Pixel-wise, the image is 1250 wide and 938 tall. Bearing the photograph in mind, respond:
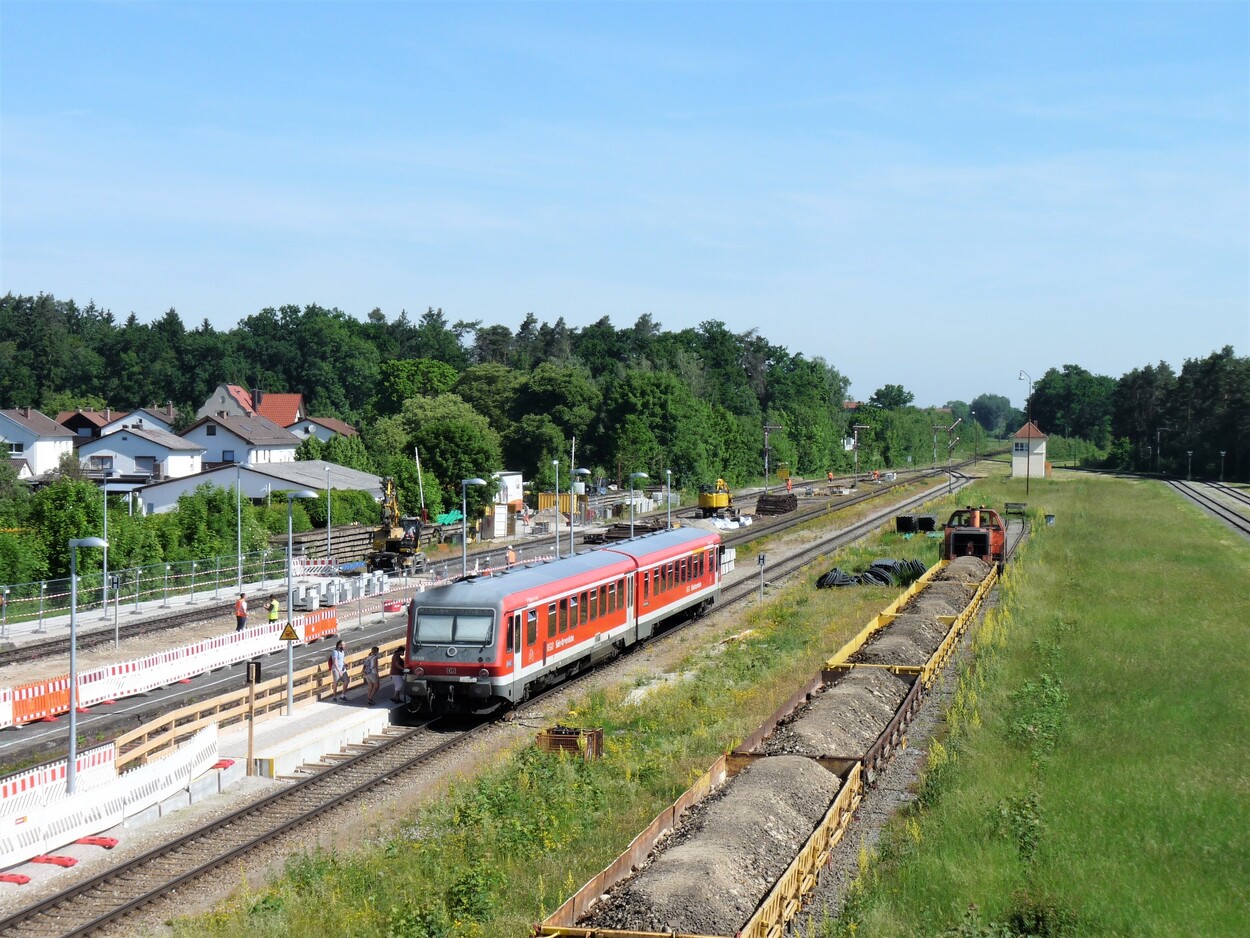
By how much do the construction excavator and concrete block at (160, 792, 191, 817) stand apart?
35.6m

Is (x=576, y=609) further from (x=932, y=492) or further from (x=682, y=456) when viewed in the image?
(x=932, y=492)

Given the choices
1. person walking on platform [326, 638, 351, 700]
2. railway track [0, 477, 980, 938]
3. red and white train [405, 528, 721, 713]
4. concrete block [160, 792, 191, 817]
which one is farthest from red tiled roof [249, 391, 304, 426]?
concrete block [160, 792, 191, 817]

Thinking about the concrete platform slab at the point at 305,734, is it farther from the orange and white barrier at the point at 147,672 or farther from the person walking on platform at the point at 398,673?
the orange and white barrier at the point at 147,672

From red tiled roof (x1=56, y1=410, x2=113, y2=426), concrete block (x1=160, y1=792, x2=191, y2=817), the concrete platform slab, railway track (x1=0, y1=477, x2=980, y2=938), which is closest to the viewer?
railway track (x1=0, y1=477, x2=980, y2=938)

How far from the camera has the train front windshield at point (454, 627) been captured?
26.7 meters

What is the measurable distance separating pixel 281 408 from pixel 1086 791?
13545 centimetres

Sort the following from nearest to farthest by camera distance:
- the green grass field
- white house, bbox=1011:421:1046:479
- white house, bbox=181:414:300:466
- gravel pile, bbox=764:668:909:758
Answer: the green grass field < gravel pile, bbox=764:668:909:758 < white house, bbox=181:414:300:466 < white house, bbox=1011:421:1046:479

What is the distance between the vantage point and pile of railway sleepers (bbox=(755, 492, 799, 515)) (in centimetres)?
9238

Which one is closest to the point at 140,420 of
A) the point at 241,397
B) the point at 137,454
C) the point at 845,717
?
the point at 137,454

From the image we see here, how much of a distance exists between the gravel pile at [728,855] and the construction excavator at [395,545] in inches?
1651

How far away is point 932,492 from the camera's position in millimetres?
113688

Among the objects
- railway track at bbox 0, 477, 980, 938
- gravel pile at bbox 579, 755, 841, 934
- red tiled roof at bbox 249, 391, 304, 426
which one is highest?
red tiled roof at bbox 249, 391, 304, 426

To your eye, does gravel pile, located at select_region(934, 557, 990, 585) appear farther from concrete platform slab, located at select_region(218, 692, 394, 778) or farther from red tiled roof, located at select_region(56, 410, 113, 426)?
red tiled roof, located at select_region(56, 410, 113, 426)

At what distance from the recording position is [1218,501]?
99.1 meters
